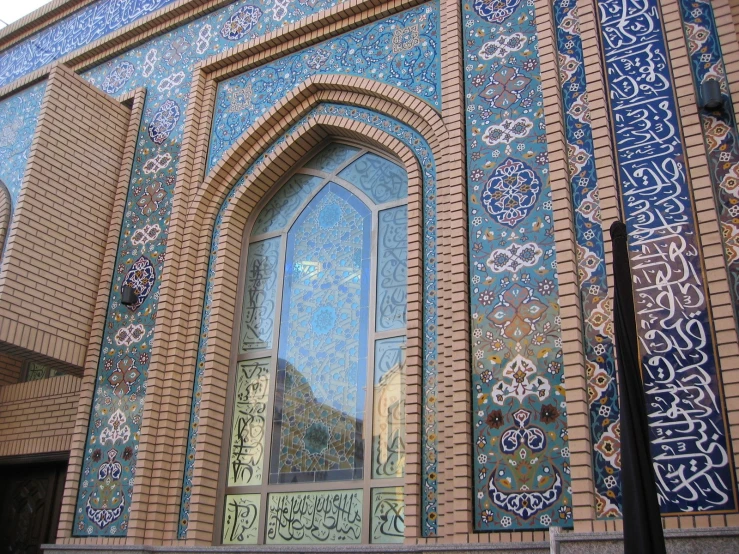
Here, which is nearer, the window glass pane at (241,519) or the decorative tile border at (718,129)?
the decorative tile border at (718,129)

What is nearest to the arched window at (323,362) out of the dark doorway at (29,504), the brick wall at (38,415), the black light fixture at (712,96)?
the brick wall at (38,415)

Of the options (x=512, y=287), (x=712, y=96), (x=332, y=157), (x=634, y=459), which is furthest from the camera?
(x=332, y=157)

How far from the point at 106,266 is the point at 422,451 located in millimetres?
3732

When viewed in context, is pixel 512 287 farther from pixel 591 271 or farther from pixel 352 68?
pixel 352 68

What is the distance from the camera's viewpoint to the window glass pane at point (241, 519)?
6539 mm

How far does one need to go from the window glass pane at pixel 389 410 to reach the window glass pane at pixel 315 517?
0.99ft

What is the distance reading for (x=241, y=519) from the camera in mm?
6617

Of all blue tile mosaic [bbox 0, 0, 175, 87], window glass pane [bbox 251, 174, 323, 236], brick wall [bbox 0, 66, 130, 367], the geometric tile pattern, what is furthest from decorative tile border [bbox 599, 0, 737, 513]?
blue tile mosaic [bbox 0, 0, 175, 87]

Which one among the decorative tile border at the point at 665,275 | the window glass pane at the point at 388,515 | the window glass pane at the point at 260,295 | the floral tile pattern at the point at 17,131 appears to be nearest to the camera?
the decorative tile border at the point at 665,275

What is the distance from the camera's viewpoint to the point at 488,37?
671 centimetres

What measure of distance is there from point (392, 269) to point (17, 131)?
496 centimetres

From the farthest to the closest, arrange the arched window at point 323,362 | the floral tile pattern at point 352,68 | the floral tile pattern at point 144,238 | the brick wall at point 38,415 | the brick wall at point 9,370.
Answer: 1. the brick wall at point 9,370
2. the brick wall at point 38,415
3. the floral tile pattern at point 352,68
4. the floral tile pattern at point 144,238
5. the arched window at point 323,362

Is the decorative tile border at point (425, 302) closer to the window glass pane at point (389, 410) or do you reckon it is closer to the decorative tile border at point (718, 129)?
the window glass pane at point (389, 410)


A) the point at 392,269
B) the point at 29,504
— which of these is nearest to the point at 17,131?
the point at 29,504
